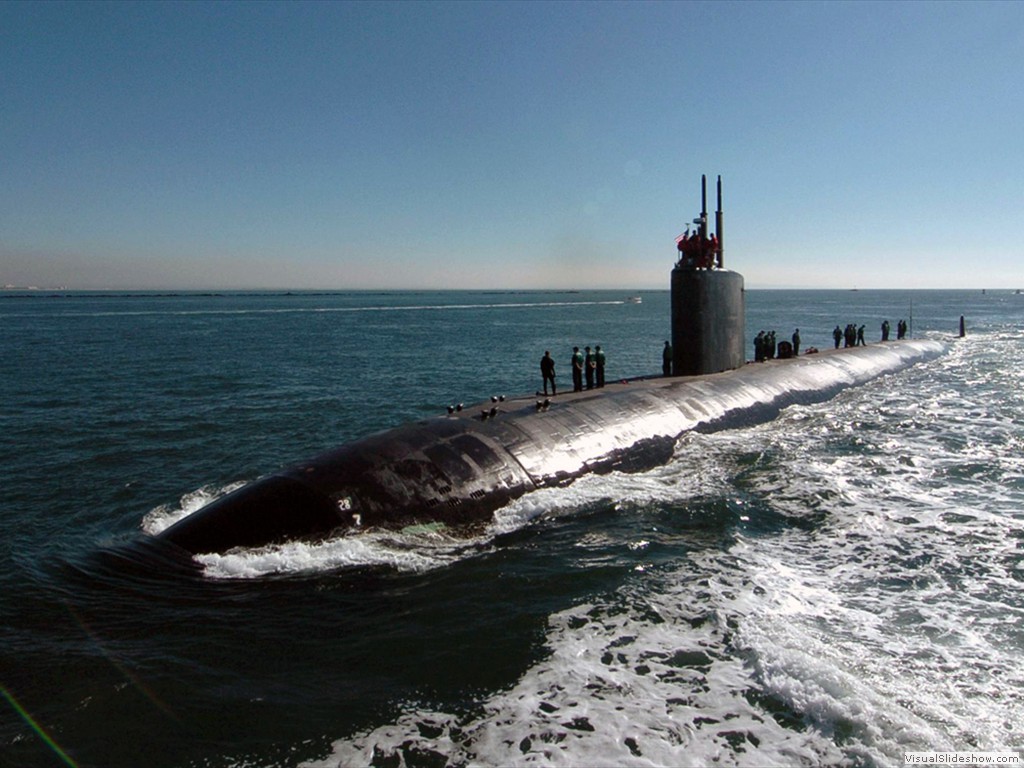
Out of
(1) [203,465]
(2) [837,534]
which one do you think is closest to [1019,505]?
(2) [837,534]

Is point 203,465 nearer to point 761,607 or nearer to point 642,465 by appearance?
point 642,465

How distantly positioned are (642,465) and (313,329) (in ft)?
209

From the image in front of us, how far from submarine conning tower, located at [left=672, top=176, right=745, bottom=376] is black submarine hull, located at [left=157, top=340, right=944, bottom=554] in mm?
2094

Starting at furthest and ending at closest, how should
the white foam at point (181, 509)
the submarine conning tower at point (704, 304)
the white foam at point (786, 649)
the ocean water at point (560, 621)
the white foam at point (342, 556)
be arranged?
the submarine conning tower at point (704, 304), the white foam at point (181, 509), the white foam at point (342, 556), the ocean water at point (560, 621), the white foam at point (786, 649)

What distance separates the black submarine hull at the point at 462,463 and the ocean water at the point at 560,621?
1.66ft

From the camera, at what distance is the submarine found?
11531 mm

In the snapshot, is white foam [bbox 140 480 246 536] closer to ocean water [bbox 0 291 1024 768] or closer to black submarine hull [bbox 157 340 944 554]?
ocean water [bbox 0 291 1024 768]

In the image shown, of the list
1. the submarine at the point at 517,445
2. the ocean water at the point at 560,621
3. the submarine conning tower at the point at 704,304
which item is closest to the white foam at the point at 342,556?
the ocean water at the point at 560,621

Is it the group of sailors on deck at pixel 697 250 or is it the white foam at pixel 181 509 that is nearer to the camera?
the white foam at pixel 181 509

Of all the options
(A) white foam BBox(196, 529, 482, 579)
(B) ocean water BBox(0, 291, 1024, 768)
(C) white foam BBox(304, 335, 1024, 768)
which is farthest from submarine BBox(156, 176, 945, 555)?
(C) white foam BBox(304, 335, 1024, 768)

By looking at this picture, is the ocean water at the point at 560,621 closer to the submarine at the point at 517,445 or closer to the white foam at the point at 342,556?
the white foam at the point at 342,556

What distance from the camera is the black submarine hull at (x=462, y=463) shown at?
11.4 meters

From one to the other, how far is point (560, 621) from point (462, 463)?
4.52 m

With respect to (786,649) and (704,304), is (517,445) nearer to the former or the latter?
(786,649)
